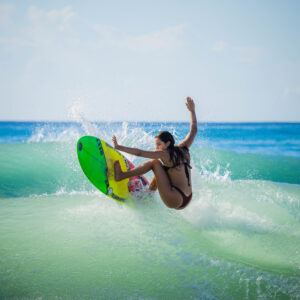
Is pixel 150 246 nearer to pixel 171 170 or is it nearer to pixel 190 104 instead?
pixel 171 170

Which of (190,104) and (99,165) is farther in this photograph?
(190,104)

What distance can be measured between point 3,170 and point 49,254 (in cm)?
649

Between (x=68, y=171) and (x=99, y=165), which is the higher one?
(x=99, y=165)

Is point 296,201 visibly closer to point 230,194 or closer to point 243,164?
point 230,194

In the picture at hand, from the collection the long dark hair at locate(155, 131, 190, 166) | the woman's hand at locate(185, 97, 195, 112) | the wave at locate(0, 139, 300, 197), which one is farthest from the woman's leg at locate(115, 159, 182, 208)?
the wave at locate(0, 139, 300, 197)

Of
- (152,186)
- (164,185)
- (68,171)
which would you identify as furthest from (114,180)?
(68,171)

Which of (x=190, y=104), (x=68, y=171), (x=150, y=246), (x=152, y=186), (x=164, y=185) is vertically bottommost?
(x=68, y=171)

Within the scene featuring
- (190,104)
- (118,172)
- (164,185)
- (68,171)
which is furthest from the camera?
(68,171)

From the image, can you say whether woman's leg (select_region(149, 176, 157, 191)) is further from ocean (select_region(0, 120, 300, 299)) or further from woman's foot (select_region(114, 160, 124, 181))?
woman's foot (select_region(114, 160, 124, 181))

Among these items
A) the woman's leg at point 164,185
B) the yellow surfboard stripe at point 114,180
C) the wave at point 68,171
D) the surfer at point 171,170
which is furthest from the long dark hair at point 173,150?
the wave at point 68,171

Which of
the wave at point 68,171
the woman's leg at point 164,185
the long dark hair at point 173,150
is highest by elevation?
the long dark hair at point 173,150

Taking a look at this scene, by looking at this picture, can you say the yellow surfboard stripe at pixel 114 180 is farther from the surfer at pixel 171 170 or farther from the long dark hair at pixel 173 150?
the long dark hair at pixel 173 150

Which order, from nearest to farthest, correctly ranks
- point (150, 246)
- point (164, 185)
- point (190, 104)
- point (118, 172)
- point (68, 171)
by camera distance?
point (150, 246), point (164, 185), point (118, 172), point (190, 104), point (68, 171)

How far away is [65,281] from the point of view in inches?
112
